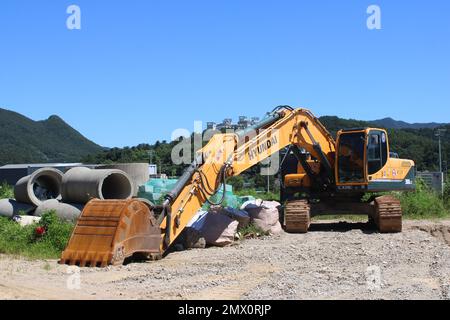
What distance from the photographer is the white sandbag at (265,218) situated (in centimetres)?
1456

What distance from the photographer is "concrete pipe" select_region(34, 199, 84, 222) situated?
49.7 feet

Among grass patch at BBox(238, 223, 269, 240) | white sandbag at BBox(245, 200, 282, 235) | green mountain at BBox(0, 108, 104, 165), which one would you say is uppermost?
green mountain at BBox(0, 108, 104, 165)

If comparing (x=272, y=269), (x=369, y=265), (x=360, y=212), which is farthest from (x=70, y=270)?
(x=360, y=212)

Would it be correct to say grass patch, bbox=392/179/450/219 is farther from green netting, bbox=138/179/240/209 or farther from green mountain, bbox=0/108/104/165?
green mountain, bbox=0/108/104/165

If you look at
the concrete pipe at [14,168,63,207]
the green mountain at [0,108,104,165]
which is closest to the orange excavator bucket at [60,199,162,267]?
the concrete pipe at [14,168,63,207]

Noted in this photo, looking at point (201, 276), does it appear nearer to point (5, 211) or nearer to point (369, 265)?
point (369, 265)

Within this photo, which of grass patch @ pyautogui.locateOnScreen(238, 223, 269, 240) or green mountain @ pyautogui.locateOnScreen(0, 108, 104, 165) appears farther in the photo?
green mountain @ pyautogui.locateOnScreen(0, 108, 104, 165)

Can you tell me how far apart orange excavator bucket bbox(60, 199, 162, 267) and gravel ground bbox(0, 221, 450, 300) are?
300 millimetres

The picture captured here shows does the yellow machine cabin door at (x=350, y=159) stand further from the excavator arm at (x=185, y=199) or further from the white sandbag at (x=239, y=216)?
the white sandbag at (x=239, y=216)

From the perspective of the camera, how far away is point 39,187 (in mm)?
19312

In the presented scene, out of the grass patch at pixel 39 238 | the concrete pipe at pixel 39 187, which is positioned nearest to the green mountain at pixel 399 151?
the concrete pipe at pixel 39 187

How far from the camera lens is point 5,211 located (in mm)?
17562

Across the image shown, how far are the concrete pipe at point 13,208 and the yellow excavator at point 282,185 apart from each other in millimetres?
6663
